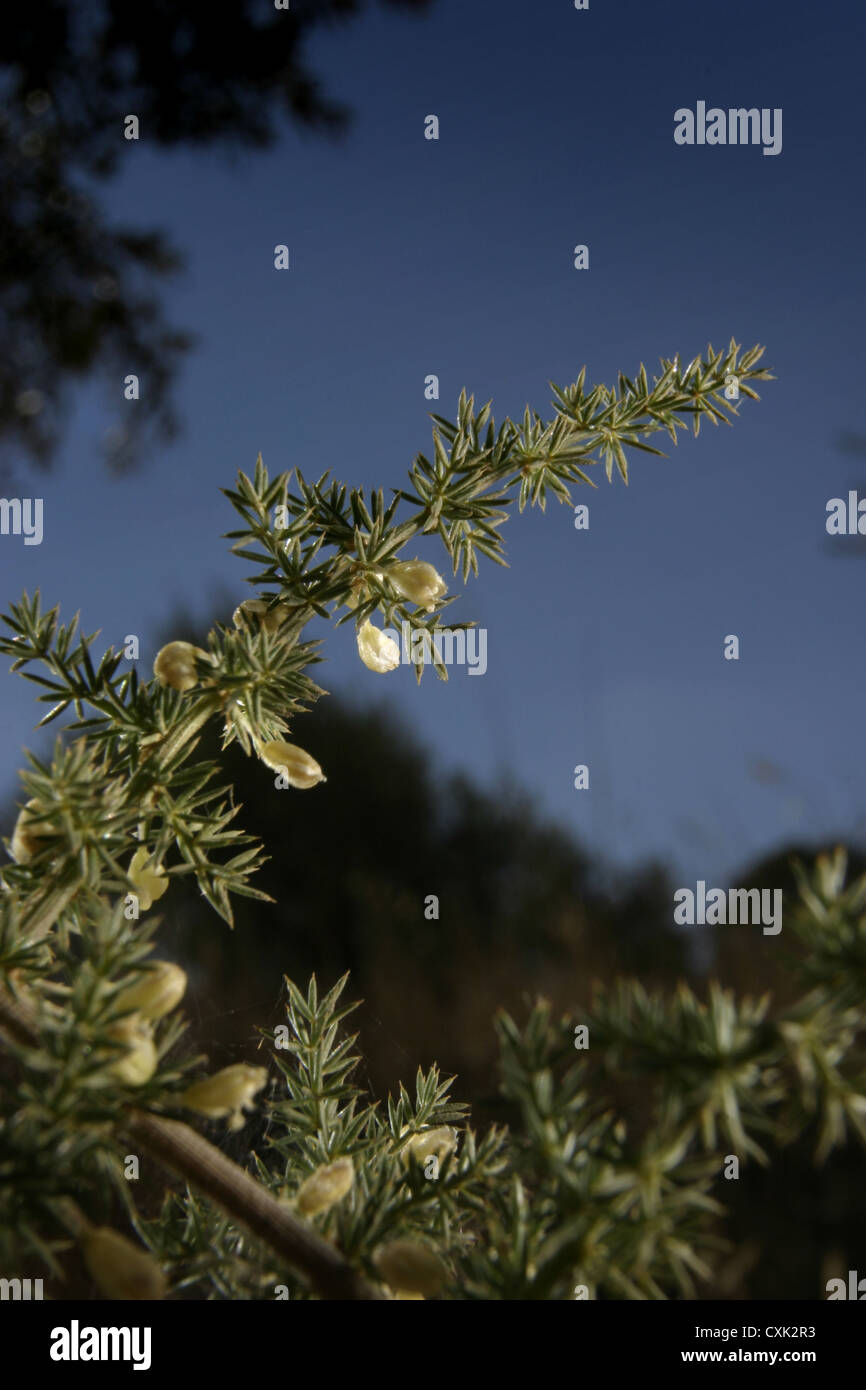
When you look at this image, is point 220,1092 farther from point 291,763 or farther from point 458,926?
point 458,926

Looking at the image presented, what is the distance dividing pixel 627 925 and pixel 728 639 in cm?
61

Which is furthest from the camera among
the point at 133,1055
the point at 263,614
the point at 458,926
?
the point at 458,926

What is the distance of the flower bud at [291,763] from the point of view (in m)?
0.35

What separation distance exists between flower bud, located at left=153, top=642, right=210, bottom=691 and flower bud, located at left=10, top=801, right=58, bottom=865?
0.18ft

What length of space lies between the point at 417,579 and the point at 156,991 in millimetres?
164

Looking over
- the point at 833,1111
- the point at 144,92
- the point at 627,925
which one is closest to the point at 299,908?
the point at 627,925

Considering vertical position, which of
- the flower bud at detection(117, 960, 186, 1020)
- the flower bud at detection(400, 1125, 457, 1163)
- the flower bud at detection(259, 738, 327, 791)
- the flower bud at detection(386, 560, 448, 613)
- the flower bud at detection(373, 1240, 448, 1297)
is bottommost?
the flower bud at detection(373, 1240, 448, 1297)

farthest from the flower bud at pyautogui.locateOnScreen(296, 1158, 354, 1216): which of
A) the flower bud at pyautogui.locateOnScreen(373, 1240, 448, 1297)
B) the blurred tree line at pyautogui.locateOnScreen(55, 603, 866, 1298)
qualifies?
the blurred tree line at pyautogui.locateOnScreen(55, 603, 866, 1298)

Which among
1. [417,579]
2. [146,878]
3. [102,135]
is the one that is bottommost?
[146,878]

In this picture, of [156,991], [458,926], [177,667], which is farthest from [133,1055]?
[458,926]

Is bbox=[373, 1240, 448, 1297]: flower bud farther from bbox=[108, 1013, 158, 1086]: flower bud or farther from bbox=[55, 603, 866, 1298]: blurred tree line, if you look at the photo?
bbox=[55, 603, 866, 1298]: blurred tree line

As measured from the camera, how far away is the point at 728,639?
144 cm

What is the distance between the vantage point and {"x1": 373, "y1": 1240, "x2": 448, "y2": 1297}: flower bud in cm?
26

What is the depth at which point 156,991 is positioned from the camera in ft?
0.82
